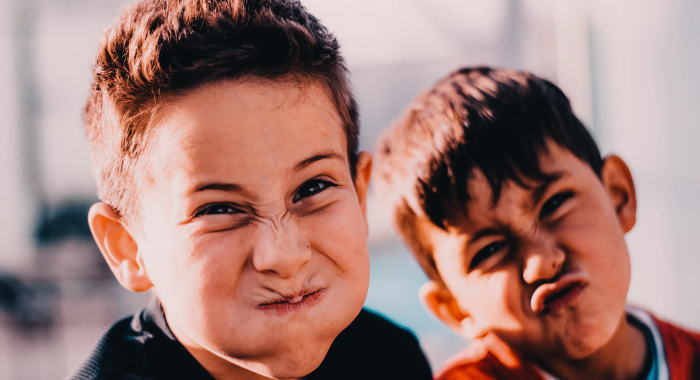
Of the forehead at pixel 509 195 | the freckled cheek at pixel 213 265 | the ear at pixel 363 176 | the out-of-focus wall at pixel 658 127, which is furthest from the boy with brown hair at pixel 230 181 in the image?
the out-of-focus wall at pixel 658 127

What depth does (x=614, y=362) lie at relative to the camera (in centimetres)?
92

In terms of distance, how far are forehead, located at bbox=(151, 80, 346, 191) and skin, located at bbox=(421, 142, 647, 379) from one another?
34 cm

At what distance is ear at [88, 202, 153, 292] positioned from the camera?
705 mm

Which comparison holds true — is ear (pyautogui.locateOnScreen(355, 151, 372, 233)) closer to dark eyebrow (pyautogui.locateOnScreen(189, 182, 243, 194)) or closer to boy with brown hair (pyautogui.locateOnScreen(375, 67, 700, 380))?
boy with brown hair (pyautogui.locateOnScreen(375, 67, 700, 380))

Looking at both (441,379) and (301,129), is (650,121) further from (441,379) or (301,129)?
(301,129)

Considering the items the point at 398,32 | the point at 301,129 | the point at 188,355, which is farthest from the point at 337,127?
the point at 398,32

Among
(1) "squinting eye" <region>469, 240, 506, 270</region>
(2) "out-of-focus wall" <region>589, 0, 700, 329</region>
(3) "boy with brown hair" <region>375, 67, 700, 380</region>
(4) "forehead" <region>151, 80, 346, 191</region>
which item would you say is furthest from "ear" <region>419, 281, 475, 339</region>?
(2) "out-of-focus wall" <region>589, 0, 700, 329</region>

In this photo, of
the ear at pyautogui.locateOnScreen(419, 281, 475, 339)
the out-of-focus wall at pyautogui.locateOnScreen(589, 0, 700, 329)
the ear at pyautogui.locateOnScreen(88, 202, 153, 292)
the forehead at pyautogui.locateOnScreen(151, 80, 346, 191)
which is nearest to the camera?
the forehead at pyautogui.locateOnScreen(151, 80, 346, 191)

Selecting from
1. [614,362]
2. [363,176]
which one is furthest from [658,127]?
[363,176]

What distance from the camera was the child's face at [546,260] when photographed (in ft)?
2.57

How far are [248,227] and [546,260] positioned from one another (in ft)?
1.47

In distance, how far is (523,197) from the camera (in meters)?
0.79

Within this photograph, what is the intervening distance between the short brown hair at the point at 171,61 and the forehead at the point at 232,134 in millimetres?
20

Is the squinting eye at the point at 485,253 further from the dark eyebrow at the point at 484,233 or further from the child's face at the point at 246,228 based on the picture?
the child's face at the point at 246,228
